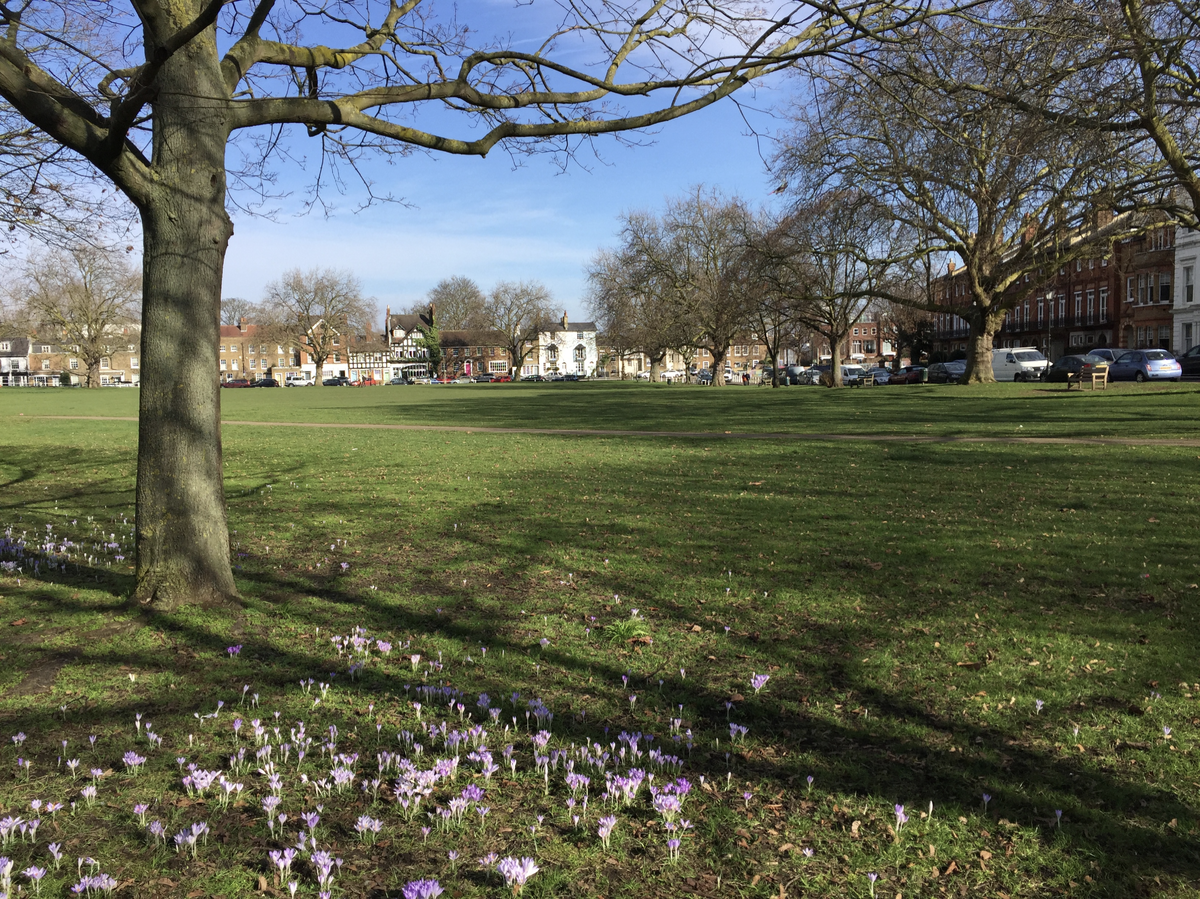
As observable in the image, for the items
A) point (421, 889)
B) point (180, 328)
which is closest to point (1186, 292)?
point (180, 328)

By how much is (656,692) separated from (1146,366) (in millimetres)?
40774

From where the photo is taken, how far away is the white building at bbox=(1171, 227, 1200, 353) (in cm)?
5328

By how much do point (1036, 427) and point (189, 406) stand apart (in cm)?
1764

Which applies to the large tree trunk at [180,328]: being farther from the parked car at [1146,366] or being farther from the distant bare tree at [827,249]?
the parked car at [1146,366]

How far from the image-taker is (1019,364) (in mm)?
46125

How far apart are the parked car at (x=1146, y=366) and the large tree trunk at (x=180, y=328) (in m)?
41.4

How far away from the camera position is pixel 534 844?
2.81 m

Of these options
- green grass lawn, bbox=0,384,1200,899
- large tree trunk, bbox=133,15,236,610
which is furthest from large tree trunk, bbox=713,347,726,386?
large tree trunk, bbox=133,15,236,610

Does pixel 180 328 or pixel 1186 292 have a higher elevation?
pixel 1186 292

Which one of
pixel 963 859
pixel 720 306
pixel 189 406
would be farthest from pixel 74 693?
pixel 720 306

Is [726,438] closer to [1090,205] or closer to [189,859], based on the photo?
[1090,205]

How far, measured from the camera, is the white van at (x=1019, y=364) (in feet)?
148

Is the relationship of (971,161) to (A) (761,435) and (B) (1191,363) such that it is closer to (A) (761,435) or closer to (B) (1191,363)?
(A) (761,435)

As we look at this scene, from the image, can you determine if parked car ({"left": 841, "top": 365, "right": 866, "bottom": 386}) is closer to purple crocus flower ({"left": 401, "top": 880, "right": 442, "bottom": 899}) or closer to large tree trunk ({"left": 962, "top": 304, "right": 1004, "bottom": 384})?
large tree trunk ({"left": 962, "top": 304, "right": 1004, "bottom": 384})
